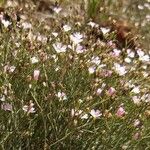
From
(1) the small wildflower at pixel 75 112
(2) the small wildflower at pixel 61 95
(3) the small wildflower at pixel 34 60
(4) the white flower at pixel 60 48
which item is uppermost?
(4) the white flower at pixel 60 48

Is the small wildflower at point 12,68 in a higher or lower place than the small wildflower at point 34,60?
lower

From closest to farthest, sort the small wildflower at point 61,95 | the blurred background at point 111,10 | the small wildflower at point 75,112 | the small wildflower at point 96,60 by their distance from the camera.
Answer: the small wildflower at point 75,112
the small wildflower at point 61,95
the small wildflower at point 96,60
the blurred background at point 111,10

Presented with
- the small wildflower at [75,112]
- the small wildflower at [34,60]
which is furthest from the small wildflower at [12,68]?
the small wildflower at [75,112]

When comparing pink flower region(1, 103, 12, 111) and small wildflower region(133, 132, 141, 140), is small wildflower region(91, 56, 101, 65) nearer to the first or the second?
small wildflower region(133, 132, 141, 140)

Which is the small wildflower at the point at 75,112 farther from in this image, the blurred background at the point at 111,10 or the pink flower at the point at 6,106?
the blurred background at the point at 111,10

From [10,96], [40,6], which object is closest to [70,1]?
[40,6]

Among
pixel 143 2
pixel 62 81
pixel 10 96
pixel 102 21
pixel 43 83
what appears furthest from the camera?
pixel 143 2

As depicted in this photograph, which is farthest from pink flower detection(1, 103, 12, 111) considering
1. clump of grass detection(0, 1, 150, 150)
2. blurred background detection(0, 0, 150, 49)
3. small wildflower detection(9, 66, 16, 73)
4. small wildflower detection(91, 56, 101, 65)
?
blurred background detection(0, 0, 150, 49)

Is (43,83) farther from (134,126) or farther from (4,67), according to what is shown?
(134,126)
